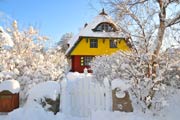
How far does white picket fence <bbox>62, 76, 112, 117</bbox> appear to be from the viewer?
9.42 meters

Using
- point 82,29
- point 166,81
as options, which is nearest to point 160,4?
point 166,81

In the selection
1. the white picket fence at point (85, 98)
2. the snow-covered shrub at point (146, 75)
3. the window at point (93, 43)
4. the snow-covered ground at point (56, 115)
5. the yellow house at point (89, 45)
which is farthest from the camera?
the window at point (93, 43)

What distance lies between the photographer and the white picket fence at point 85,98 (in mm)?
9422

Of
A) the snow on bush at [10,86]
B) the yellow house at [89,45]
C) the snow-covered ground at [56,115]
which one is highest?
the yellow house at [89,45]

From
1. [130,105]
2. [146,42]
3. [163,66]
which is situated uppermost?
[146,42]

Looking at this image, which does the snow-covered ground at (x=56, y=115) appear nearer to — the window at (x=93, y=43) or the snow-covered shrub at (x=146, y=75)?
the snow-covered shrub at (x=146, y=75)

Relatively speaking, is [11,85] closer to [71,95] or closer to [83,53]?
[71,95]

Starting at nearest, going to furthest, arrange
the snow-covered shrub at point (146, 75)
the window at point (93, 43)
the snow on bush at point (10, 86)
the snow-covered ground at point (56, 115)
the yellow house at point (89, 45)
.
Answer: the snow-covered ground at point (56, 115)
the snow-covered shrub at point (146, 75)
the snow on bush at point (10, 86)
the yellow house at point (89, 45)
the window at point (93, 43)

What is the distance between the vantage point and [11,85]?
9.25m

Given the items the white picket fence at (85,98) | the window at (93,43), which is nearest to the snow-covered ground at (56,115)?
the white picket fence at (85,98)

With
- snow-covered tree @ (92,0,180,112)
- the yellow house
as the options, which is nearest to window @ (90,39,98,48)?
the yellow house

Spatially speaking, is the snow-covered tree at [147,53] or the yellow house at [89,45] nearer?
the snow-covered tree at [147,53]

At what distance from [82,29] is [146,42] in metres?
23.8

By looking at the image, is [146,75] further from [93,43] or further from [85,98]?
[93,43]
